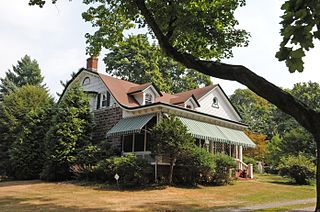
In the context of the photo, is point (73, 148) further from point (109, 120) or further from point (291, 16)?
point (291, 16)

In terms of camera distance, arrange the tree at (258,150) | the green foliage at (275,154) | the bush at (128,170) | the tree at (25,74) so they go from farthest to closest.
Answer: the tree at (25,74) < the tree at (258,150) < the green foliage at (275,154) < the bush at (128,170)

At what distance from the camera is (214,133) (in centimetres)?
2592

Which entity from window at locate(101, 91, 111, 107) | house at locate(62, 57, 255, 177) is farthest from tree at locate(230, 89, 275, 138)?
window at locate(101, 91, 111, 107)

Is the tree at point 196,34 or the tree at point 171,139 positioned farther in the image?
the tree at point 171,139

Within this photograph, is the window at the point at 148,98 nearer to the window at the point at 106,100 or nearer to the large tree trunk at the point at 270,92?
the window at the point at 106,100

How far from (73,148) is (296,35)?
22.9m

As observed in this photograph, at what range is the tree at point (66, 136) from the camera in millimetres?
24625

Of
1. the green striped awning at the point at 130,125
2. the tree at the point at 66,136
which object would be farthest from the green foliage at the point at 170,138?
the tree at the point at 66,136

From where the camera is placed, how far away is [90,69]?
32312 mm

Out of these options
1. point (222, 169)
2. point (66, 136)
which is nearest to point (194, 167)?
point (222, 169)

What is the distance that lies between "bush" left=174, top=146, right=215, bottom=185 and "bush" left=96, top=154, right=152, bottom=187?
2424mm

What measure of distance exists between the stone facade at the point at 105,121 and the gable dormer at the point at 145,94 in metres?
2.07

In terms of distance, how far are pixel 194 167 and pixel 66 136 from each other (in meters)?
9.80

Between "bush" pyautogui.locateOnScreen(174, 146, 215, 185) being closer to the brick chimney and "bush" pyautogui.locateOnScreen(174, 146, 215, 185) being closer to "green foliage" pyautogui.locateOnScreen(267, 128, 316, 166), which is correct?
the brick chimney
